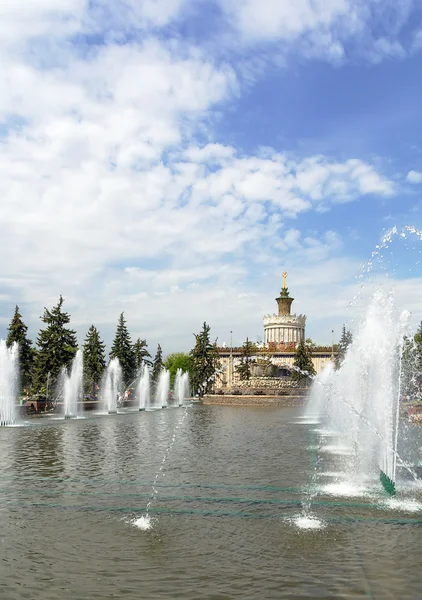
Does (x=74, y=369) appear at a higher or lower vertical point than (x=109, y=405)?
higher

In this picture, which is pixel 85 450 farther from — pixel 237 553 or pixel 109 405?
pixel 109 405

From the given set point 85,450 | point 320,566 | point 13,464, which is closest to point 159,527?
point 320,566

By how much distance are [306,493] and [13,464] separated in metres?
7.20

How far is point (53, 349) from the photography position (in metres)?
44.3

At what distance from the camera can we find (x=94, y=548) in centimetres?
734

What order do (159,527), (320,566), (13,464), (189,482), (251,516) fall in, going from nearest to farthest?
(320,566), (159,527), (251,516), (189,482), (13,464)

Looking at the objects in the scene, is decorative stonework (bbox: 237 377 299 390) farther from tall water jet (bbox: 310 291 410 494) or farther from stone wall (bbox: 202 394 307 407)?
tall water jet (bbox: 310 291 410 494)

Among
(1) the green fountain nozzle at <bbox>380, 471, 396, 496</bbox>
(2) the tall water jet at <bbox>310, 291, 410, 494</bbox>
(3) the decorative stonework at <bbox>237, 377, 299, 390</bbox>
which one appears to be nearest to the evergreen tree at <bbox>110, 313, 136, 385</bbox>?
(3) the decorative stonework at <bbox>237, 377, 299, 390</bbox>

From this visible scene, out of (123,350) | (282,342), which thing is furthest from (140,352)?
(282,342)

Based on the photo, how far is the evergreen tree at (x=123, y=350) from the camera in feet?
202

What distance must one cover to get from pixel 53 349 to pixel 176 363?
191ft

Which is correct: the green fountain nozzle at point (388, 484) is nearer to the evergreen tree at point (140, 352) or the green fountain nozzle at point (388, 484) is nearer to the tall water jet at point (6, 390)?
the tall water jet at point (6, 390)

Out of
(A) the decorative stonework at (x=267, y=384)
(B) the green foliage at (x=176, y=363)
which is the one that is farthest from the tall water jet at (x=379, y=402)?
(B) the green foliage at (x=176, y=363)

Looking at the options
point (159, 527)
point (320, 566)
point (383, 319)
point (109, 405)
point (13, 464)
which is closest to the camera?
point (320, 566)
